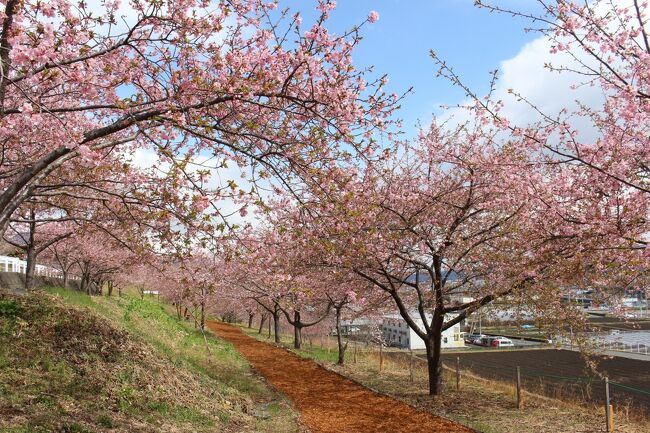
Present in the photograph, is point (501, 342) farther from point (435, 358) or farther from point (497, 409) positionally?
point (497, 409)

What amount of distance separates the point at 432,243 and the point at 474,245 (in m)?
1.12

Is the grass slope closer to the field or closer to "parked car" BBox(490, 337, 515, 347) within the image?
the field

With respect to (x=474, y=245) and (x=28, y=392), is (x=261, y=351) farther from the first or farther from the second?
(x=28, y=392)

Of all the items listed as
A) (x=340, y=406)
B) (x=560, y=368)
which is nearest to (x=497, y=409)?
(x=340, y=406)

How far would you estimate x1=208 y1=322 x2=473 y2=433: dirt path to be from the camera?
34.2 feet

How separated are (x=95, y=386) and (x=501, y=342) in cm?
7596

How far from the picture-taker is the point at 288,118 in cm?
625

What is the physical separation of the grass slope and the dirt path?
821mm

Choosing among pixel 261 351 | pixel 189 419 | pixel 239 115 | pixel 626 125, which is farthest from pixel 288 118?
pixel 261 351

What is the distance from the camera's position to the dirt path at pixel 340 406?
34.2 ft

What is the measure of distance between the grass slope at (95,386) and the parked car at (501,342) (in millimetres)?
67960

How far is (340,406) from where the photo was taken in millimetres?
12734

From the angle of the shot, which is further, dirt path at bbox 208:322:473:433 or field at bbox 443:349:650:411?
field at bbox 443:349:650:411

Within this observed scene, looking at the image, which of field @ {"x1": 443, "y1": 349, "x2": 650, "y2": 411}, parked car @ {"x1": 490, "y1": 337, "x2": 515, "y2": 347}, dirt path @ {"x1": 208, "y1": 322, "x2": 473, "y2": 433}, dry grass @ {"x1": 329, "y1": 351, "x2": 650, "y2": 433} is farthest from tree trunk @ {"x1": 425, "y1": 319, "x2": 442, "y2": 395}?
parked car @ {"x1": 490, "y1": 337, "x2": 515, "y2": 347}
